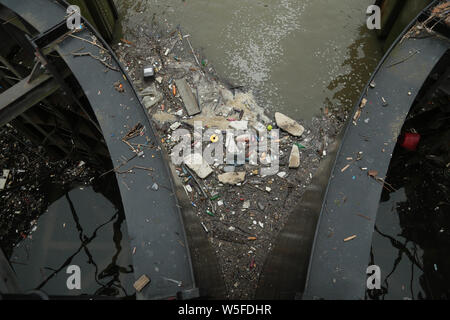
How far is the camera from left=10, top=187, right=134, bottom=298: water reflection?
5.38 m

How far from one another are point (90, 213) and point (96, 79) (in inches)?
125

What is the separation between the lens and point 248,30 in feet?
25.8

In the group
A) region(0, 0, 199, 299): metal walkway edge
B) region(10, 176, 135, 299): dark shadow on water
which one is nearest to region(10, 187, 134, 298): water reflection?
region(10, 176, 135, 299): dark shadow on water

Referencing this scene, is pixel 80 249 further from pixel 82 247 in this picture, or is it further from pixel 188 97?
pixel 188 97

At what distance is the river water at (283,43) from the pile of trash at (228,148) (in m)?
0.44

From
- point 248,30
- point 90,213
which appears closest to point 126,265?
point 90,213

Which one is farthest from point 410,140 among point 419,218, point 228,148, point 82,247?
point 82,247

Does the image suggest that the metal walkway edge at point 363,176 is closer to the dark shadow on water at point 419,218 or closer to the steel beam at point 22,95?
the dark shadow on water at point 419,218

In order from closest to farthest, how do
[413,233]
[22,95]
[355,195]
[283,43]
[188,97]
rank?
[355,195] < [22,95] < [413,233] < [188,97] < [283,43]

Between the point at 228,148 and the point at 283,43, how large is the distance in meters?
3.32

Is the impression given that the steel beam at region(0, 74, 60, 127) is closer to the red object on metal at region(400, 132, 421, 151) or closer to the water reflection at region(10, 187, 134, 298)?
the water reflection at region(10, 187, 134, 298)

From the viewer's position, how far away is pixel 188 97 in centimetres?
698

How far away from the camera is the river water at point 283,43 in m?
7.12

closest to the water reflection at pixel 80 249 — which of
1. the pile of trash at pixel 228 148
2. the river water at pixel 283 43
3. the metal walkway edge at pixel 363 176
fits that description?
the pile of trash at pixel 228 148
